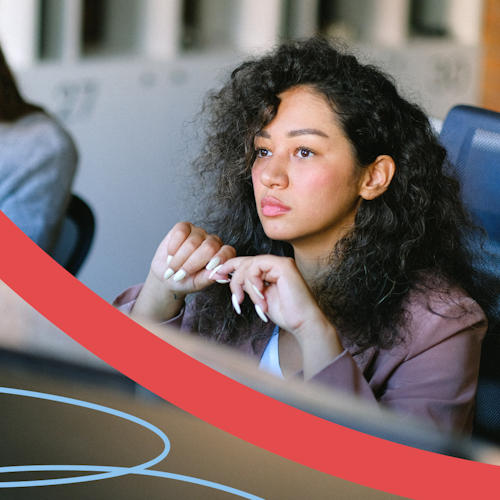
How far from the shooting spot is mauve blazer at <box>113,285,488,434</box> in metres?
0.65

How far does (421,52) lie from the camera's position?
3.00 meters

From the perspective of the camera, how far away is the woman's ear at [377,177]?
73 cm

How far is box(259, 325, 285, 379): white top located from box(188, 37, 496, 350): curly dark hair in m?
0.03

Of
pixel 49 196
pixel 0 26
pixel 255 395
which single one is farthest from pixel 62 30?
pixel 255 395

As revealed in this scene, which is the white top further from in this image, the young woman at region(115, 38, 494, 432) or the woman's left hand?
the woman's left hand

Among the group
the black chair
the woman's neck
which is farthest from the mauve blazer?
the black chair

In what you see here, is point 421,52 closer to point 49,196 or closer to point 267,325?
point 49,196

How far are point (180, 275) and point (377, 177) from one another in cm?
24

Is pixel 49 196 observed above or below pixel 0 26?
below

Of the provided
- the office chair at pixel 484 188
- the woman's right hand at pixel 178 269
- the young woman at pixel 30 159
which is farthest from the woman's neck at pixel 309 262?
the young woman at pixel 30 159

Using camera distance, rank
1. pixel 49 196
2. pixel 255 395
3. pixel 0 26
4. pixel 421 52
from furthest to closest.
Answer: pixel 421 52, pixel 0 26, pixel 49 196, pixel 255 395

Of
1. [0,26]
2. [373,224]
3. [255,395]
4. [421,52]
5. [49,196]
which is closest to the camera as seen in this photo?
[255,395]

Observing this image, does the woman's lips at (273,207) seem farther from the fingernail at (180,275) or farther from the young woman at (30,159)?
the young woman at (30,159)

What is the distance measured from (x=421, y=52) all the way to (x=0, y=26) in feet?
6.11
